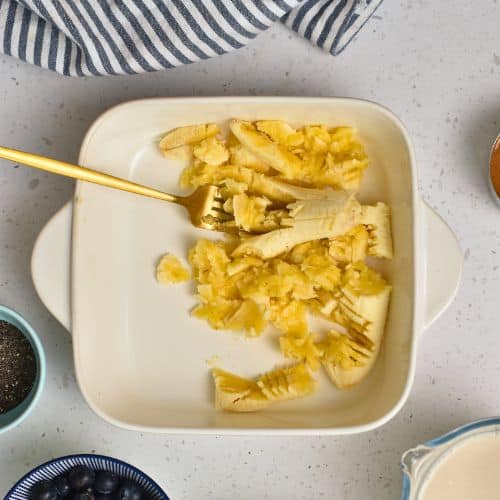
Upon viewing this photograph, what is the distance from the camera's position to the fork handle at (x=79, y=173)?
0.87 m

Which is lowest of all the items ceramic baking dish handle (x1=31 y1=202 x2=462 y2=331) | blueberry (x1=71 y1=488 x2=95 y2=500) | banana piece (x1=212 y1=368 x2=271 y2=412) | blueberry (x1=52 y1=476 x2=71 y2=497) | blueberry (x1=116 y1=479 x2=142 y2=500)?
blueberry (x1=52 y1=476 x2=71 y2=497)

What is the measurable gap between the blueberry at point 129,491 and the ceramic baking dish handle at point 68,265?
0.80 ft

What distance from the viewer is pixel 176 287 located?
104 cm

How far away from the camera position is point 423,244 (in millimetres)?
952

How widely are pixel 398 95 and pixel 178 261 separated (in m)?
0.41

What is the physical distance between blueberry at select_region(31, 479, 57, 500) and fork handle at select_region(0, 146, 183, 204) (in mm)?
438

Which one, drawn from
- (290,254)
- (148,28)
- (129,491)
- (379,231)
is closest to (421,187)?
(379,231)

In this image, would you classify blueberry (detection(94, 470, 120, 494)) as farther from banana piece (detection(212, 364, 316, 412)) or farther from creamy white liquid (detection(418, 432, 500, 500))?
creamy white liquid (detection(418, 432, 500, 500))

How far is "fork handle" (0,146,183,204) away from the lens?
871 mm

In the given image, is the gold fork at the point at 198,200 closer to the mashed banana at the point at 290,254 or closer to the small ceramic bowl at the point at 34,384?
the mashed banana at the point at 290,254

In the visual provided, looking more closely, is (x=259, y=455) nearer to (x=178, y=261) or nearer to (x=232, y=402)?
(x=232, y=402)

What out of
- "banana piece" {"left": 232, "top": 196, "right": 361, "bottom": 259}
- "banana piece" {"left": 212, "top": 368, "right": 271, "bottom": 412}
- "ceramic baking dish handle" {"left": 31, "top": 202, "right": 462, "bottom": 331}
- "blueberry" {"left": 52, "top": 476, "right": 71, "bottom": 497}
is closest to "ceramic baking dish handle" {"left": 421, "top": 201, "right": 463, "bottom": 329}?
"ceramic baking dish handle" {"left": 31, "top": 202, "right": 462, "bottom": 331}

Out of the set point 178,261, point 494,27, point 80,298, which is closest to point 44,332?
point 80,298

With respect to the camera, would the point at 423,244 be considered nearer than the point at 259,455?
Yes
